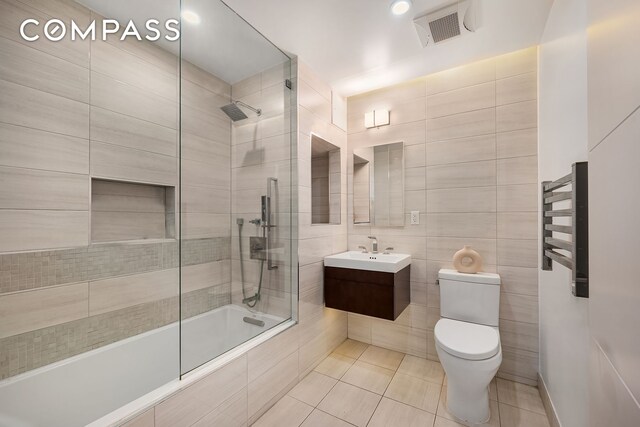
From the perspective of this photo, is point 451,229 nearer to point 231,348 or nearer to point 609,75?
point 231,348

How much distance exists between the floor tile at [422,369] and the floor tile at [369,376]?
0.45 feet

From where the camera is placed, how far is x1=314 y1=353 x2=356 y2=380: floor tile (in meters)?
2.21

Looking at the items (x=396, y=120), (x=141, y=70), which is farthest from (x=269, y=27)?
(x=396, y=120)

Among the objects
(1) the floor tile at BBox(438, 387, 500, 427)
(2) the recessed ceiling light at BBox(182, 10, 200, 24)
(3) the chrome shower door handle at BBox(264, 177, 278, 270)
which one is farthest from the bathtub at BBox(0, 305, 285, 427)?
(2) the recessed ceiling light at BBox(182, 10, 200, 24)

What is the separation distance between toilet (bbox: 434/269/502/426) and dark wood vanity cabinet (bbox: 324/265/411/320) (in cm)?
31

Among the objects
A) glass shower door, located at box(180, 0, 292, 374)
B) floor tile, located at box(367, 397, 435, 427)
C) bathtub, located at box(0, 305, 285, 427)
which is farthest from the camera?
glass shower door, located at box(180, 0, 292, 374)

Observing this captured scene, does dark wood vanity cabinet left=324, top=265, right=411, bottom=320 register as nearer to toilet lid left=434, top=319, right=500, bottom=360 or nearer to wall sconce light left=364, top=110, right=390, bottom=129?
toilet lid left=434, top=319, right=500, bottom=360

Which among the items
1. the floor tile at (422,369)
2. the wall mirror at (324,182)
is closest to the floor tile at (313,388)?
the floor tile at (422,369)

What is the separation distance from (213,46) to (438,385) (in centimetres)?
282

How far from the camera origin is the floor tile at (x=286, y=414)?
5.52 ft

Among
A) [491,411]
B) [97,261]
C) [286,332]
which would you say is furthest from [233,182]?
[491,411]

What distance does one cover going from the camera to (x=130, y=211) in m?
1.98

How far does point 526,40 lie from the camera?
1.94 metres

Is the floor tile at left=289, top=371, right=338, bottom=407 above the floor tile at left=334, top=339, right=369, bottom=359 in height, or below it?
below
